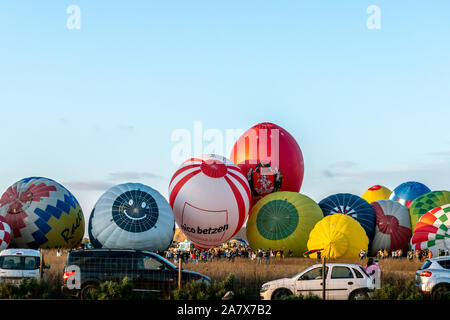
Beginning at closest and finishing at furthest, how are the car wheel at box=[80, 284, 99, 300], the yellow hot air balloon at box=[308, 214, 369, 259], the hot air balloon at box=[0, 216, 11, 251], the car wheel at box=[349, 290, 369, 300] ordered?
1. the car wheel at box=[80, 284, 99, 300]
2. the car wheel at box=[349, 290, 369, 300]
3. the hot air balloon at box=[0, 216, 11, 251]
4. the yellow hot air balloon at box=[308, 214, 369, 259]

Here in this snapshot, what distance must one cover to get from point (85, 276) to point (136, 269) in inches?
54.5

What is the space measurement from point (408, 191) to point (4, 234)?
33.4 m

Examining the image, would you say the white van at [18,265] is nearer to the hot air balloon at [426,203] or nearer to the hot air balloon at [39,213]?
the hot air balloon at [39,213]

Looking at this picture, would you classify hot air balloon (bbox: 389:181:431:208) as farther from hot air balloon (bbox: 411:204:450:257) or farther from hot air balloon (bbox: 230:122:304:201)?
hot air balloon (bbox: 411:204:450:257)

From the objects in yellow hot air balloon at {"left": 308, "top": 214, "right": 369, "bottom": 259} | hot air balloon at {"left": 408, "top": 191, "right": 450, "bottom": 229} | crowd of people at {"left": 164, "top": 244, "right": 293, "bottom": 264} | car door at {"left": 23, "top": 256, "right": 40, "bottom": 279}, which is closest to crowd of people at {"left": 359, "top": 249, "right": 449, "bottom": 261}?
yellow hot air balloon at {"left": 308, "top": 214, "right": 369, "bottom": 259}

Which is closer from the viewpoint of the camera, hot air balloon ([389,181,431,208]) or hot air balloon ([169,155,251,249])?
hot air balloon ([169,155,251,249])

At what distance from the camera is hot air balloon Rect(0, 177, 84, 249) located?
33656mm

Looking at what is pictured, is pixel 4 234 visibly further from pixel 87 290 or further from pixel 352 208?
pixel 352 208

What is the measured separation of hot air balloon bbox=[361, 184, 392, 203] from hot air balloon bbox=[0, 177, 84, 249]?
30398 millimetres

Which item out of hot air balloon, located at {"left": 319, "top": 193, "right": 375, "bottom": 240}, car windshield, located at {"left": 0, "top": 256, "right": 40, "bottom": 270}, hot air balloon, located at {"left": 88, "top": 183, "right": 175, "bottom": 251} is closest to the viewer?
car windshield, located at {"left": 0, "top": 256, "right": 40, "bottom": 270}

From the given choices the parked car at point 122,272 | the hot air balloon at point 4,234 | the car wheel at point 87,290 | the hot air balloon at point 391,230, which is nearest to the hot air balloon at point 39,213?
the hot air balloon at point 4,234

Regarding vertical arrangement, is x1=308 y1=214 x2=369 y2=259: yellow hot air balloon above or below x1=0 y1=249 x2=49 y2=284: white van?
below
